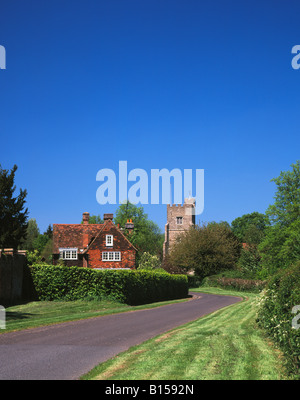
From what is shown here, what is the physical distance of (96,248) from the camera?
2234 inches

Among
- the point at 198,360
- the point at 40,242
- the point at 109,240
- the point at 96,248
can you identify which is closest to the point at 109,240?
the point at 109,240

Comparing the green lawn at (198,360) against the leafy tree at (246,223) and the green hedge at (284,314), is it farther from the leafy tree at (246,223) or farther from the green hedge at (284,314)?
the leafy tree at (246,223)

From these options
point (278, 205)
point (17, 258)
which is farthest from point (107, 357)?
point (278, 205)

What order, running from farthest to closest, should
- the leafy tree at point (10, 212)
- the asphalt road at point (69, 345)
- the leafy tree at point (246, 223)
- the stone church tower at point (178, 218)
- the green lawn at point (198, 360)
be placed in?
1. the leafy tree at point (246, 223)
2. the stone church tower at point (178, 218)
3. the leafy tree at point (10, 212)
4. the asphalt road at point (69, 345)
5. the green lawn at point (198, 360)

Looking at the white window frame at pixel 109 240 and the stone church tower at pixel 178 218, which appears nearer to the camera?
the white window frame at pixel 109 240

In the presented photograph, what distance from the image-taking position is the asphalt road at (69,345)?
957 cm

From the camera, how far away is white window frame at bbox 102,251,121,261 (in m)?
56.8

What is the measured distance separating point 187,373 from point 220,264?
60.7 metres

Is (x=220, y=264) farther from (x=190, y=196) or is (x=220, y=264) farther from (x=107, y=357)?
(x=107, y=357)

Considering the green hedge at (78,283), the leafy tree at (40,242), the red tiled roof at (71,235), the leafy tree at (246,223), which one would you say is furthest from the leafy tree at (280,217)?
the leafy tree at (40,242)

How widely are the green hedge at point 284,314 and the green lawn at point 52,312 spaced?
28.4 feet

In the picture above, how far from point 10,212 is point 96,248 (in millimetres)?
11358

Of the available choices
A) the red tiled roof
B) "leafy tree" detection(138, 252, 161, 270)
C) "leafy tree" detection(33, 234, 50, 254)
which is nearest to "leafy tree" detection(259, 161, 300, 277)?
"leafy tree" detection(138, 252, 161, 270)

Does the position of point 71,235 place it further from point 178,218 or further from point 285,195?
point 178,218
